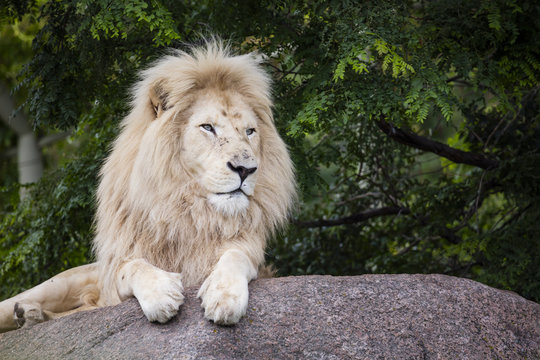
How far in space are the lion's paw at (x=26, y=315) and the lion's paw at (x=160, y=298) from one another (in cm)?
84

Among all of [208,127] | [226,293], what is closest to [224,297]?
[226,293]

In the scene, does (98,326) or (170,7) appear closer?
(98,326)

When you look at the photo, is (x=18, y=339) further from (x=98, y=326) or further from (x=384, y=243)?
(x=384, y=243)

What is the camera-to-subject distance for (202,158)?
11.6 ft

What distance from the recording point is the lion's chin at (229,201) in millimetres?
3482

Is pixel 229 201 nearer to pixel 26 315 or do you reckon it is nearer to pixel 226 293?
pixel 226 293

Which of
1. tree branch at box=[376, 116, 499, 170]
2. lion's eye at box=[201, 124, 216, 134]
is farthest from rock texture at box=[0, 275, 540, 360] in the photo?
tree branch at box=[376, 116, 499, 170]

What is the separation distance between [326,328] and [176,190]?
1087mm

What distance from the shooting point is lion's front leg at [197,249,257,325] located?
2.94 metres

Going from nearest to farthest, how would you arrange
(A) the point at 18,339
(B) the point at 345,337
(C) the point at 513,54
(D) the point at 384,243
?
(B) the point at 345,337 → (A) the point at 18,339 → (C) the point at 513,54 → (D) the point at 384,243

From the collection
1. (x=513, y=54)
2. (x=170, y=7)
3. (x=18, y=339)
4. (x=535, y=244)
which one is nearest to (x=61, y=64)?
(x=170, y=7)

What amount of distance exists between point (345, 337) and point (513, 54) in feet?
8.65

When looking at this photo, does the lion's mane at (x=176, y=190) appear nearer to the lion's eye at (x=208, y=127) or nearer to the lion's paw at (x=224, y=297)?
the lion's eye at (x=208, y=127)

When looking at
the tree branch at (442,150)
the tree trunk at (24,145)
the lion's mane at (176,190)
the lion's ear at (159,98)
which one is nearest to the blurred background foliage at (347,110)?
the tree branch at (442,150)
